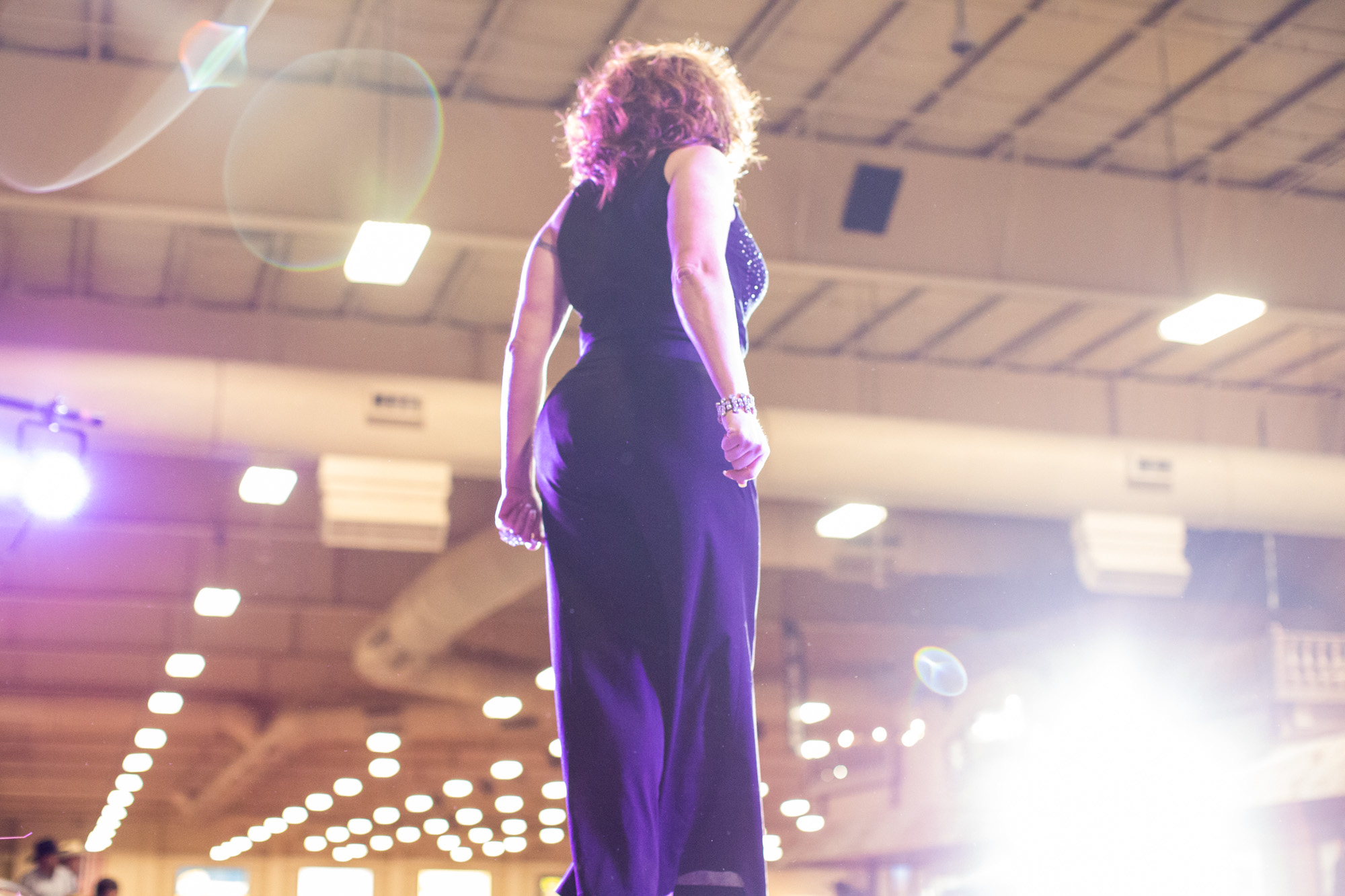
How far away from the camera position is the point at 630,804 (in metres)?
1.68

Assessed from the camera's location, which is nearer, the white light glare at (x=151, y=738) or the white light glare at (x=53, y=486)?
the white light glare at (x=53, y=486)

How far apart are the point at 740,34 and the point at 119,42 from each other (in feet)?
8.95

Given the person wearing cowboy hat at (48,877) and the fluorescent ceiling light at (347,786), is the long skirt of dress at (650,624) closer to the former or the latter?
the person wearing cowboy hat at (48,877)

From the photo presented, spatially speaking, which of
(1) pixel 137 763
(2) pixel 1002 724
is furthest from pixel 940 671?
(1) pixel 137 763

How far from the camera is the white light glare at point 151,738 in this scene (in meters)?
17.4

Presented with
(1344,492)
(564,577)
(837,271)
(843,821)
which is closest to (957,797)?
(843,821)

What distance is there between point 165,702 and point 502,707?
14.8ft

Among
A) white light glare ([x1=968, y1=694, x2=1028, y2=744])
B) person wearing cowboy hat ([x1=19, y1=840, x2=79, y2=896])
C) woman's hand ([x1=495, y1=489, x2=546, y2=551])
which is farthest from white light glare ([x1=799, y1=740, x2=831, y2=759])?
woman's hand ([x1=495, y1=489, x2=546, y2=551])

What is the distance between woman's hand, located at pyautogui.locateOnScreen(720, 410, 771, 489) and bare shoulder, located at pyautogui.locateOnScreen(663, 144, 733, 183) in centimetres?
36

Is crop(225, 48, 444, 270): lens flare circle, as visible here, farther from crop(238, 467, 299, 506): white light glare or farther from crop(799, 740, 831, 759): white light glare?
crop(799, 740, 831, 759): white light glare

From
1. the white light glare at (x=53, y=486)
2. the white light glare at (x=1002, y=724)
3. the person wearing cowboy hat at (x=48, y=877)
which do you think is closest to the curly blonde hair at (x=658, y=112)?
the white light glare at (x=53, y=486)

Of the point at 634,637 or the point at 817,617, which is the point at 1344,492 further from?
the point at 634,637

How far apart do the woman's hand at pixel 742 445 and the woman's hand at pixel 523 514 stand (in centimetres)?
37

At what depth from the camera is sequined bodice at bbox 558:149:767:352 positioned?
1863 millimetres
